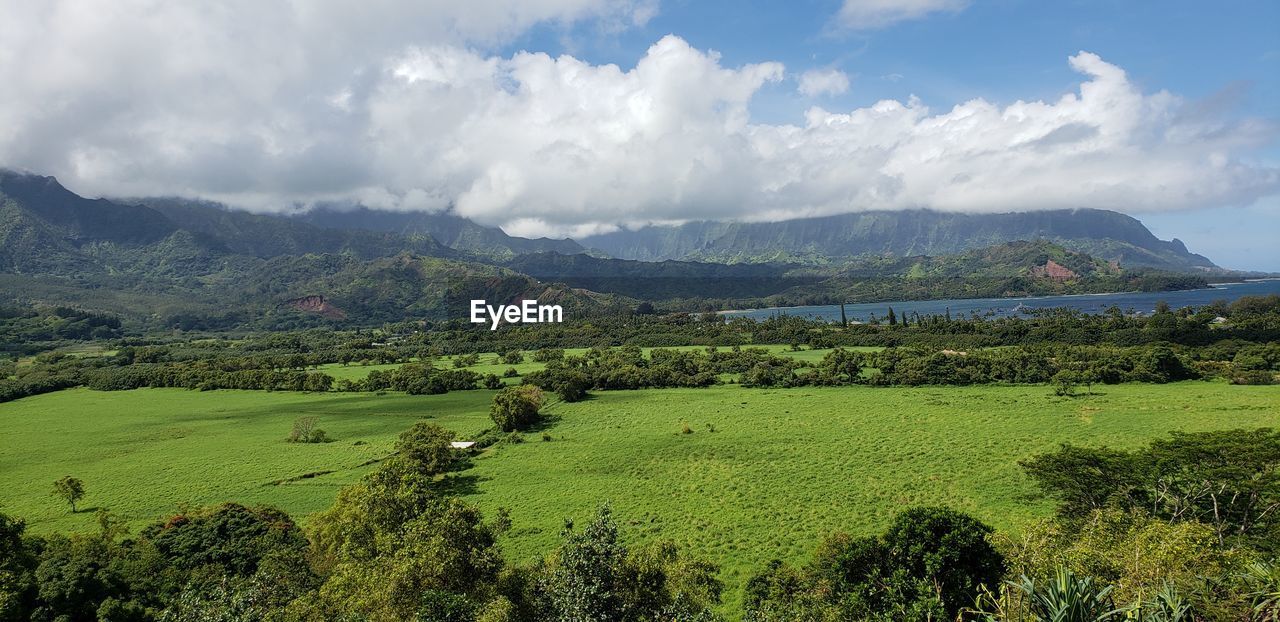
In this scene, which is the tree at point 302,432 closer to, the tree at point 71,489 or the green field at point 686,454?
the green field at point 686,454

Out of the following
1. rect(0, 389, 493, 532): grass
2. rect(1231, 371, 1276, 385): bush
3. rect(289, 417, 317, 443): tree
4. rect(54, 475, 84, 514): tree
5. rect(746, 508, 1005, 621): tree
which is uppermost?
rect(746, 508, 1005, 621): tree

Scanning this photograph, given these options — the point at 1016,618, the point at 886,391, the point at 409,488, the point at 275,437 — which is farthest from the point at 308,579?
the point at 886,391

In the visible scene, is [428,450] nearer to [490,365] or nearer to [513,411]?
[513,411]


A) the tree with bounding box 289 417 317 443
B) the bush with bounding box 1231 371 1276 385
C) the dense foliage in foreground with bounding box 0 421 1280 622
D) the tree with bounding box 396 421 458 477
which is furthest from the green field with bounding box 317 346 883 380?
the dense foliage in foreground with bounding box 0 421 1280 622

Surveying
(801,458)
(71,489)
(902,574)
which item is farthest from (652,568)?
(71,489)

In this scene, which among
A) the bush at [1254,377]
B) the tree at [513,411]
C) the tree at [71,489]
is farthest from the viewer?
the bush at [1254,377]

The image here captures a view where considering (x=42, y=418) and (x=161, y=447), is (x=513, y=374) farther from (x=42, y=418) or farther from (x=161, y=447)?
(x=42, y=418)

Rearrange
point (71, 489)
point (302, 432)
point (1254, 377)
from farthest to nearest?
point (1254, 377) < point (302, 432) < point (71, 489)

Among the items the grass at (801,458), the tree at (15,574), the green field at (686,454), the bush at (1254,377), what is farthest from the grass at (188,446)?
the bush at (1254,377)

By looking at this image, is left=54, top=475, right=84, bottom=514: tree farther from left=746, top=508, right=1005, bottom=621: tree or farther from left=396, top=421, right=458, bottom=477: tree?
left=746, top=508, right=1005, bottom=621: tree
